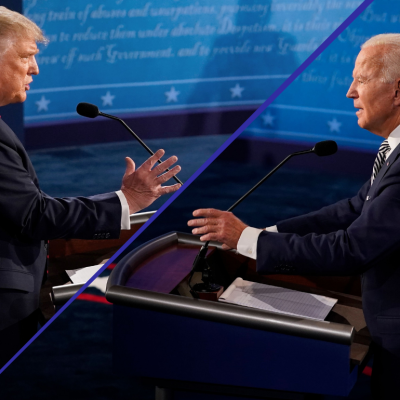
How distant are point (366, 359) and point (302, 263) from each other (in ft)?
0.91

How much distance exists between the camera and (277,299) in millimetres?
1802

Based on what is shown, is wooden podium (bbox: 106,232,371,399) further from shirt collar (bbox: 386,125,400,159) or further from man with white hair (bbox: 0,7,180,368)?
shirt collar (bbox: 386,125,400,159)

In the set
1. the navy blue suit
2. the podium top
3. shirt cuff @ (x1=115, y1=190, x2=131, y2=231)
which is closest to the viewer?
the podium top

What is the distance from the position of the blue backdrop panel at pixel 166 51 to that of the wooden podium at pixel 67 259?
1.88 m

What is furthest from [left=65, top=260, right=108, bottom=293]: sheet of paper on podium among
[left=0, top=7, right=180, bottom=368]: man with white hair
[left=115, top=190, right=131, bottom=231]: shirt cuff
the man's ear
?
the man's ear

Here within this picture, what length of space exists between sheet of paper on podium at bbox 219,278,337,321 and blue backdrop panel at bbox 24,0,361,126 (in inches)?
101

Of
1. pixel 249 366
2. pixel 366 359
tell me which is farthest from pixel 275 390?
pixel 366 359

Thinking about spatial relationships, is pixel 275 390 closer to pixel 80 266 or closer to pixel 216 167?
pixel 80 266

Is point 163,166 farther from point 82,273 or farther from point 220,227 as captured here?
point 82,273

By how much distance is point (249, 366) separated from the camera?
1550 millimetres

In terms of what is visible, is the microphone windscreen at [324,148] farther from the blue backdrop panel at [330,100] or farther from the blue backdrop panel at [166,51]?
the blue backdrop panel at [166,51]

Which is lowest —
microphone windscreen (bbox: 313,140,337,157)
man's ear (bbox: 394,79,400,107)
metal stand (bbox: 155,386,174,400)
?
metal stand (bbox: 155,386,174,400)

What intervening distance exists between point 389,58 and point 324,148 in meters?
0.30

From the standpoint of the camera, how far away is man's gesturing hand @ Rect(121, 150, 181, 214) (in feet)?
6.07
